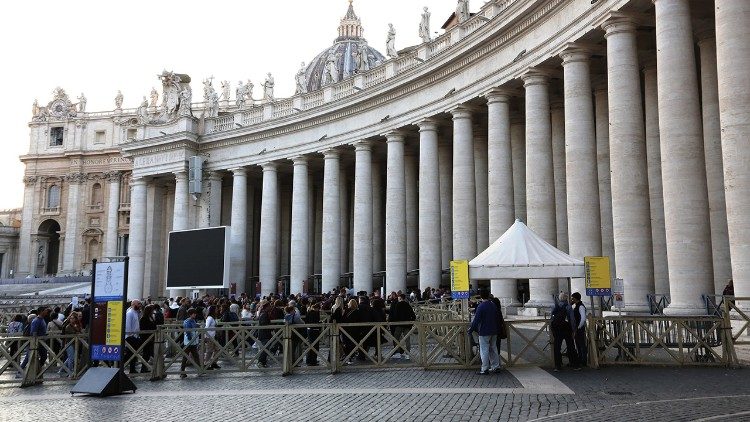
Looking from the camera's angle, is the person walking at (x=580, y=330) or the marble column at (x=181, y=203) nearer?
the person walking at (x=580, y=330)

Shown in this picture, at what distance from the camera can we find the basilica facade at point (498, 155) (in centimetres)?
1973

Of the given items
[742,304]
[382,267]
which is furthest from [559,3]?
[382,267]

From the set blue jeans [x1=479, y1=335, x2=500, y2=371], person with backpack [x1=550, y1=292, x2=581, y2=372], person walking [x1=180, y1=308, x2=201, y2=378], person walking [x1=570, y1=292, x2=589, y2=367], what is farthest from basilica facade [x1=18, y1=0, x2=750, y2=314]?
person walking [x1=180, y1=308, x2=201, y2=378]

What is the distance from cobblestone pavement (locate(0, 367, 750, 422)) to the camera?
10.5 metres

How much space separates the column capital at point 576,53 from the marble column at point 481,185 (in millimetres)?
11982

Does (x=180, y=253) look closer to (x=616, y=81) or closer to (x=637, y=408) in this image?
(x=616, y=81)

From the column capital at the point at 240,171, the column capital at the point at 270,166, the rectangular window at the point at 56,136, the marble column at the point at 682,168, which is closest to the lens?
the marble column at the point at 682,168

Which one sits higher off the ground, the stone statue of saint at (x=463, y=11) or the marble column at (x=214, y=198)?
the stone statue of saint at (x=463, y=11)

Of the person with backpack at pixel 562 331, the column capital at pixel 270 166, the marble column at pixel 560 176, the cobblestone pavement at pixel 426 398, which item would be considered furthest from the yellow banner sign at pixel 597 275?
the column capital at pixel 270 166

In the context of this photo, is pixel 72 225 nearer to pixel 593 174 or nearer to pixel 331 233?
pixel 331 233

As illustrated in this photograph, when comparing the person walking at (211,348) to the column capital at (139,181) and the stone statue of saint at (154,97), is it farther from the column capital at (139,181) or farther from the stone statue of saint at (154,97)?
the stone statue of saint at (154,97)

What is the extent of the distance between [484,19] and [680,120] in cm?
1407

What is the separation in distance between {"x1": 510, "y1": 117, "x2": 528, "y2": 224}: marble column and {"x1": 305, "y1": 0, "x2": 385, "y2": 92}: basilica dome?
5564 centimetres

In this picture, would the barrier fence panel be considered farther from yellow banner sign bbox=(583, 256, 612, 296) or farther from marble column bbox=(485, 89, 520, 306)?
marble column bbox=(485, 89, 520, 306)
